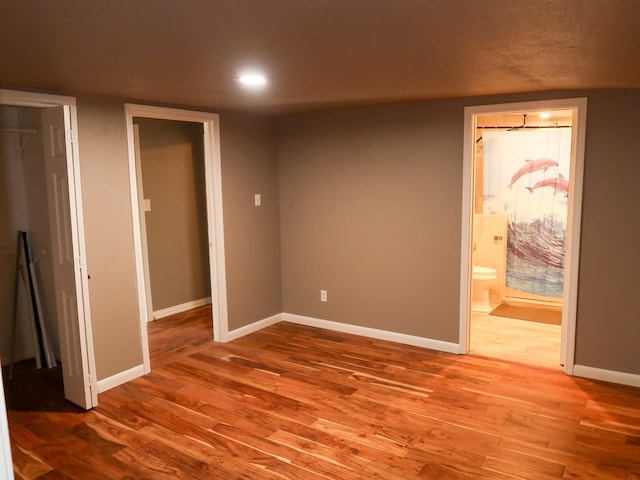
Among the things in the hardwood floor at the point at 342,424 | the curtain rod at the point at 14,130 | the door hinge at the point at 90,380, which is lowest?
the hardwood floor at the point at 342,424

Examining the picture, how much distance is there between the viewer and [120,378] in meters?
3.79

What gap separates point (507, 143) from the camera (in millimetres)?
5664

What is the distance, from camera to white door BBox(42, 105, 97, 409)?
3182 mm

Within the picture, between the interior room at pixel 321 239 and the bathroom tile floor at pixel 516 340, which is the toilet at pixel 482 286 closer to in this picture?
the interior room at pixel 321 239

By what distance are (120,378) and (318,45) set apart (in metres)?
2.92

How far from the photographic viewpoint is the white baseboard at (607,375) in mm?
3605

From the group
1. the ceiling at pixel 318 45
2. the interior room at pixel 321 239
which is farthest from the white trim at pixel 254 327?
the ceiling at pixel 318 45

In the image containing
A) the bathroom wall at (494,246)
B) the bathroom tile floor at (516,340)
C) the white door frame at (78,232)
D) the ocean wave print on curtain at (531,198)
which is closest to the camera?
the white door frame at (78,232)

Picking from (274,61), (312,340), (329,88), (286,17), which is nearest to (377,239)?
(312,340)

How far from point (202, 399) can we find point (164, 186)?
2.76 metres

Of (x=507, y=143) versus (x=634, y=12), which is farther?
(x=507, y=143)

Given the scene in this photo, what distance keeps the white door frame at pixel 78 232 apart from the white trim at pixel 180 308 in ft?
7.01

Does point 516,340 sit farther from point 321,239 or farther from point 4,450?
point 4,450

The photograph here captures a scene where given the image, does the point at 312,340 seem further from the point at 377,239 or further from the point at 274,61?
the point at 274,61
